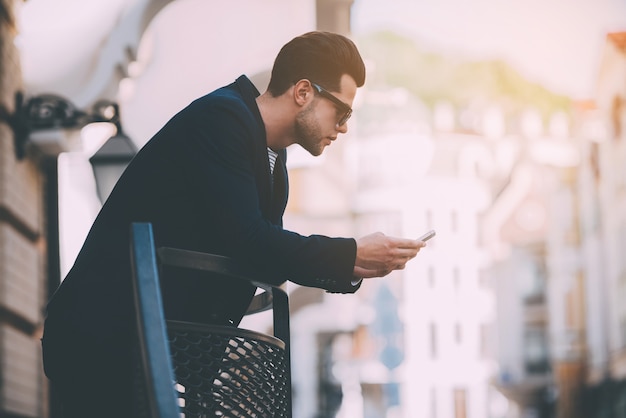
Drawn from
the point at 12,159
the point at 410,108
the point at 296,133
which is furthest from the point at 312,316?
the point at 296,133

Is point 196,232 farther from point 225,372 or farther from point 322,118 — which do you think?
point 322,118

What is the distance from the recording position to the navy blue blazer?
7.13ft

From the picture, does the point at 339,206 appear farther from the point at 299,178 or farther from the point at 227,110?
the point at 227,110

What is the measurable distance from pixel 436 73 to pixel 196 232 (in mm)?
114971

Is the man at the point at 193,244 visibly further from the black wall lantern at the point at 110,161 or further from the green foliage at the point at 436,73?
the green foliage at the point at 436,73

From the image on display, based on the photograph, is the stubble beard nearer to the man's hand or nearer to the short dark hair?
the short dark hair

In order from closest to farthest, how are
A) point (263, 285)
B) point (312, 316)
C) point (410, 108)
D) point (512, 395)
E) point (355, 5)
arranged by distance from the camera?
point (263, 285), point (355, 5), point (312, 316), point (512, 395), point (410, 108)

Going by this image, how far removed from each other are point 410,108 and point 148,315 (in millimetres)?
90503

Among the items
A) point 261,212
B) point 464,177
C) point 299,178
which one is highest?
point 464,177

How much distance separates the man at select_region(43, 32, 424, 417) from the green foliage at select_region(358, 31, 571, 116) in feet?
349

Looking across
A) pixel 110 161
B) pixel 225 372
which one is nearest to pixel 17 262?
pixel 110 161

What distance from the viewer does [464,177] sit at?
3073 inches

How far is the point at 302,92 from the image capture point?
7.91ft

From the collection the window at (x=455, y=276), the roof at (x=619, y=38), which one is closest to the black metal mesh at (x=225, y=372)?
the roof at (x=619, y=38)
